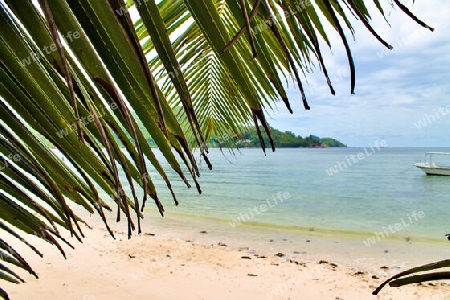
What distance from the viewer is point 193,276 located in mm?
6234

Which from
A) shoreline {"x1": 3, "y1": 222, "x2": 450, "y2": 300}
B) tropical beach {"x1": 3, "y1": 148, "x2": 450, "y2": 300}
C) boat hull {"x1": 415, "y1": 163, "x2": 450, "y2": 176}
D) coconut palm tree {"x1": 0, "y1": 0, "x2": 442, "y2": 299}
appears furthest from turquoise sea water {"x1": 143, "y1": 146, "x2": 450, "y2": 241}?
coconut palm tree {"x1": 0, "y1": 0, "x2": 442, "y2": 299}

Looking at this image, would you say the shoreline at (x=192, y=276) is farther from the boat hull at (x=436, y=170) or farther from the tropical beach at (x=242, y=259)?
→ the boat hull at (x=436, y=170)

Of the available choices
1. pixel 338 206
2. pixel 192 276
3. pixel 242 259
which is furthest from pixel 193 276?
pixel 338 206

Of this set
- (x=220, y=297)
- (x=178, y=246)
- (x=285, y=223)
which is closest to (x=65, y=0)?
(x=220, y=297)

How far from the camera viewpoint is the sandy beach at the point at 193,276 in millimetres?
5203

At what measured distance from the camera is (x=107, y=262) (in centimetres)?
673

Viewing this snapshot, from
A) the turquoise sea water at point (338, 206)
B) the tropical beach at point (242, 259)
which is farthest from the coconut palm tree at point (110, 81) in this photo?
the turquoise sea water at point (338, 206)

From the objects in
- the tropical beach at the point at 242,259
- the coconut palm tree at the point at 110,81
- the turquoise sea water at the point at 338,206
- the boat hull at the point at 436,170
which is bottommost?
the boat hull at the point at 436,170

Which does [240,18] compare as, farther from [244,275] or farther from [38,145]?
[244,275]

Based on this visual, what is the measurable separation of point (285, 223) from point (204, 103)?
11692 mm

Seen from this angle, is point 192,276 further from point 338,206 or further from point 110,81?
point 338,206

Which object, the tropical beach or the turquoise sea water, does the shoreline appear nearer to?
the tropical beach

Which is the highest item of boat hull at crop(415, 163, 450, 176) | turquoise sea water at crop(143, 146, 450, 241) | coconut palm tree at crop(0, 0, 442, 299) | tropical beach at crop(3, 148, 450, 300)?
coconut palm tree at crop(0, 0, 442, 299)

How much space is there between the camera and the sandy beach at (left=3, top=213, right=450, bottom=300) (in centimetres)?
520
